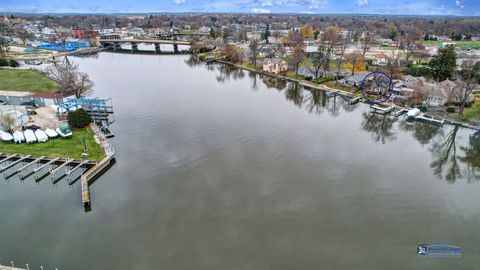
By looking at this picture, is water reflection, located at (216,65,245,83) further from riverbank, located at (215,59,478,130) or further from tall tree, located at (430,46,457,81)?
tall tree, located at (430,46,457,81)

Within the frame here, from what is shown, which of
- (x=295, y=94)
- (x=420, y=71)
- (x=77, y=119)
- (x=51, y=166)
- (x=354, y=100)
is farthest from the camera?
(x=420, y=71)

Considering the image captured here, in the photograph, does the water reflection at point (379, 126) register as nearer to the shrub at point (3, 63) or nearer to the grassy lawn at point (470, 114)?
the grassy lawn at point (470, 114)

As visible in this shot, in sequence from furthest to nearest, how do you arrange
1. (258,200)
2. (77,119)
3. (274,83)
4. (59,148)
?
(274,83) < (77,119) < (59,148) < (258,200)

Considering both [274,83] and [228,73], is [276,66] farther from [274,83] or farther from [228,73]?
[228,73]

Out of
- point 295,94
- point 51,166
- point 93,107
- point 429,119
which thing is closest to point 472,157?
point 429,119

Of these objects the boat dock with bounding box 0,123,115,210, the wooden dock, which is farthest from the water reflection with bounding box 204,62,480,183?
the boat dock with bounding box 0,123,115,210

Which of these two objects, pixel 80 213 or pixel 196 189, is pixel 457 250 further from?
pixel 80 213

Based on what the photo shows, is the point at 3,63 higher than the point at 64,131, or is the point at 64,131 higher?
the point at 3,63
